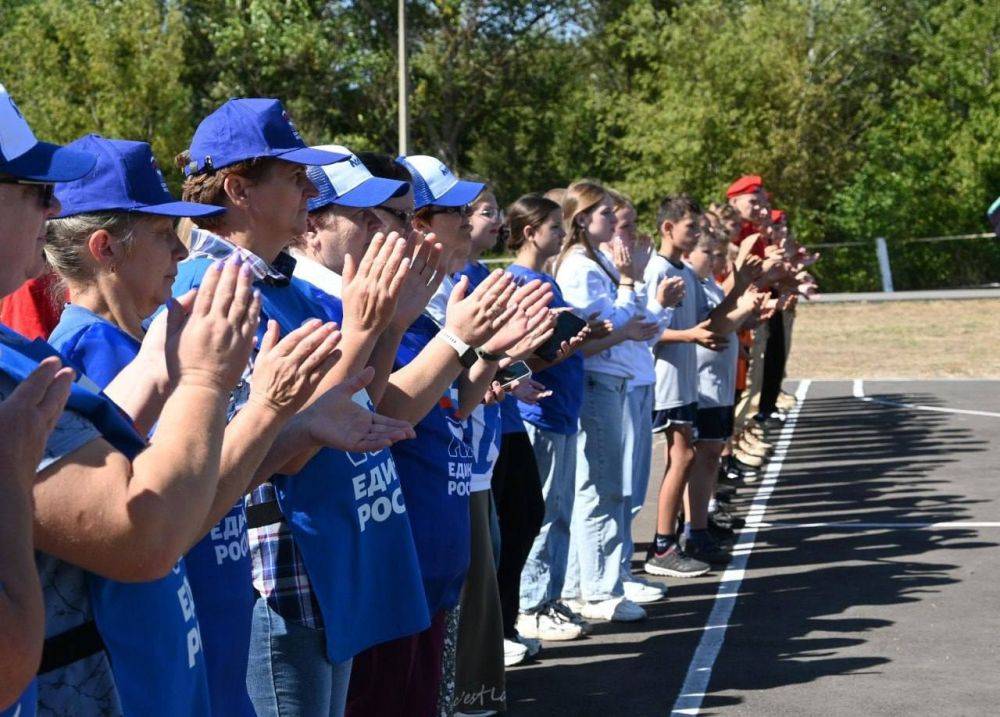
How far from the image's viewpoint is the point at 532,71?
4509 cm

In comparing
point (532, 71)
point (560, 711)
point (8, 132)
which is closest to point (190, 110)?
point (532, 71)

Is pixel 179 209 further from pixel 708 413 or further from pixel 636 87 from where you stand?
pixel 636 87

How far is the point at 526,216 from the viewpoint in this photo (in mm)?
7039

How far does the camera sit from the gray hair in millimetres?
2992

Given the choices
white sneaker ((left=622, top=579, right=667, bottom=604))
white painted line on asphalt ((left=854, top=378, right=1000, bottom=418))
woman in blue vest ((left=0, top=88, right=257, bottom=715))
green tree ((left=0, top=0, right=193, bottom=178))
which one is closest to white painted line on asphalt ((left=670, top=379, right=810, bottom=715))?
white sneaker ((left=622, top=579, right=667, bottom=604))

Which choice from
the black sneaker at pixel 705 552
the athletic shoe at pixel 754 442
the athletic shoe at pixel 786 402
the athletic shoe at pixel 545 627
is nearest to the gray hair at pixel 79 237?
the athletic shoe at pixel 545 627

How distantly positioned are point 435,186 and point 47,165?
3009mm

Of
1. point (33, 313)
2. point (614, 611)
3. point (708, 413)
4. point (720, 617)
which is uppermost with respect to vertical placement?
point (33, 313)

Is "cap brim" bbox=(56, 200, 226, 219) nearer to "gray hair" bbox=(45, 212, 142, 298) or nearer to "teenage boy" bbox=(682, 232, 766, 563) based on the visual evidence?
"gray hair" bbox=(45, 212, 142, 298)

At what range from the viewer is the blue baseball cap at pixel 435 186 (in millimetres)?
5129

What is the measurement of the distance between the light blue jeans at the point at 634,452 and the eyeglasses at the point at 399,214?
3548 mm

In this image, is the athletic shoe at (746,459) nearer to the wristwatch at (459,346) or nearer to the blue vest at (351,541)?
the wristwatch at (459,346)

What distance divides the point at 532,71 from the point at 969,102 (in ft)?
42.5

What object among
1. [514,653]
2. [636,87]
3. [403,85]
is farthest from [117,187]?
→ [636,87]
